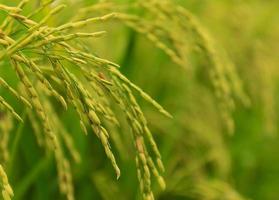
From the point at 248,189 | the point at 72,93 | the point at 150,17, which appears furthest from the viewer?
the point at 248,189

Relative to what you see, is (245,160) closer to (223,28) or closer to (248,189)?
(248,189)

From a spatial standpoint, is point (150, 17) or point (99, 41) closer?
point (150, 17)

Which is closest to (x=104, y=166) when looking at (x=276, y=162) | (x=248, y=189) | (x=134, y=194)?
(x=134, y=194)

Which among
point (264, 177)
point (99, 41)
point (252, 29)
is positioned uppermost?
point (99, 41)

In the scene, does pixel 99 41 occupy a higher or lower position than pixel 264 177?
higher

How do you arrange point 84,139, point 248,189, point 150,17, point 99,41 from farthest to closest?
point 248,189
point 99,41
point 150,17
point 84,139

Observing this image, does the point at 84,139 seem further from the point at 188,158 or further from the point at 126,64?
the point at 188,158

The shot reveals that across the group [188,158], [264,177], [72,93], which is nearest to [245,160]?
[264,177]

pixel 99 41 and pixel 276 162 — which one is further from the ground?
pixel 99 41

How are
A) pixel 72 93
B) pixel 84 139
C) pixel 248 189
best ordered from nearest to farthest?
pixel 72 93
pixel 84 139
pixel 248 189
